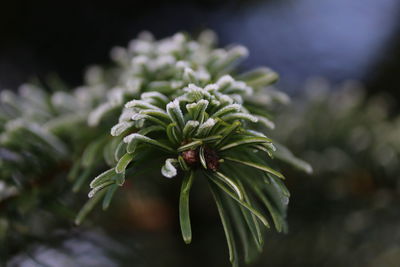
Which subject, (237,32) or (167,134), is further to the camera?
(237,32)

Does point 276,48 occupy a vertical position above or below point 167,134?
below

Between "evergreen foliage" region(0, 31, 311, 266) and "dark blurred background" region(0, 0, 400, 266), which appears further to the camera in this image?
"dark blurred background" region(0, 0, 400, 266)

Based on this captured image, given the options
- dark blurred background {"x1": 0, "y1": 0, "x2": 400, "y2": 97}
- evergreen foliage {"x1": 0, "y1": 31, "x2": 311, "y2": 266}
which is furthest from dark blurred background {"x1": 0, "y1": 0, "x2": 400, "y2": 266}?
evergreen foliage {"x1": 0, "y1": 31, "x2": 311, "y2": 266}

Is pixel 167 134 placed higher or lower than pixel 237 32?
higher

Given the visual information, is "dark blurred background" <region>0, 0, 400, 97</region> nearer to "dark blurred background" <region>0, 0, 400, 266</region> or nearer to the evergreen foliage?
"dark blurred background" <region>0, 0, 400, 266</region>

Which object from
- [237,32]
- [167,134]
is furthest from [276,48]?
[167,134]

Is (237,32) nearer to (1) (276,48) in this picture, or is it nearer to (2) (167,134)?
(1) (276,48)

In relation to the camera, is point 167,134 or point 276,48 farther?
point 276,48

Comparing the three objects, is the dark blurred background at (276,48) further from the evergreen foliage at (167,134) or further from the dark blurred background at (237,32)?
the evergreen foliage at (167,134)
